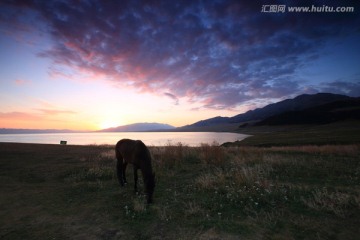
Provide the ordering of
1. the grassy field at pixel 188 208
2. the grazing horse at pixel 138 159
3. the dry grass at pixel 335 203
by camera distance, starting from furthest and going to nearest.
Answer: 1. the grazing horse at pixel 138 159
2. the dry grass at pixel 335 203
3. the grassy field at pixel 188 208

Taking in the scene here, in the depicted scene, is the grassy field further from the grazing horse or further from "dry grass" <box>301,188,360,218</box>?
the grazing horse

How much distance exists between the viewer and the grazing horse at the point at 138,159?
28.5 feet

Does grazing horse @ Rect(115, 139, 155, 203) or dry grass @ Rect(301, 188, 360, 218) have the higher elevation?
grazing horse @ Rect(115, 139, 155, 203)

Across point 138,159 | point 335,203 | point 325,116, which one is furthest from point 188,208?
point 325,116

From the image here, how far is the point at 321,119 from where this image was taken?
414ft

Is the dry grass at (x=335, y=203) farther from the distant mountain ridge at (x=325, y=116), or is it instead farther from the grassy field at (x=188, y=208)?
the distant mountain ridge at (x=325, y=116)

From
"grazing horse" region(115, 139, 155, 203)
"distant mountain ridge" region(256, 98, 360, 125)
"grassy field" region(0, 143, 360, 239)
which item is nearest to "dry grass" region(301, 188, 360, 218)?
"grassy field" region(0, 143, 360, 239)

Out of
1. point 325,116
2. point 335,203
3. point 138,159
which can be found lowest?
point 335,203

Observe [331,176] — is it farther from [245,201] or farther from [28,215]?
[28,215]

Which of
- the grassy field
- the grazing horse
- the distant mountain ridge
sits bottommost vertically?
the grassy field

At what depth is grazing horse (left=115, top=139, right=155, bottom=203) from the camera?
342 inches

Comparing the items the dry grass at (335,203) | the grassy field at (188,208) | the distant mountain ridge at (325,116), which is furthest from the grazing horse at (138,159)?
the distant mountain ridge at (325,116)

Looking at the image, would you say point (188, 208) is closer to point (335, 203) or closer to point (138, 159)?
point (138, 159)

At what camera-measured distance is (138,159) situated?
384 inches
